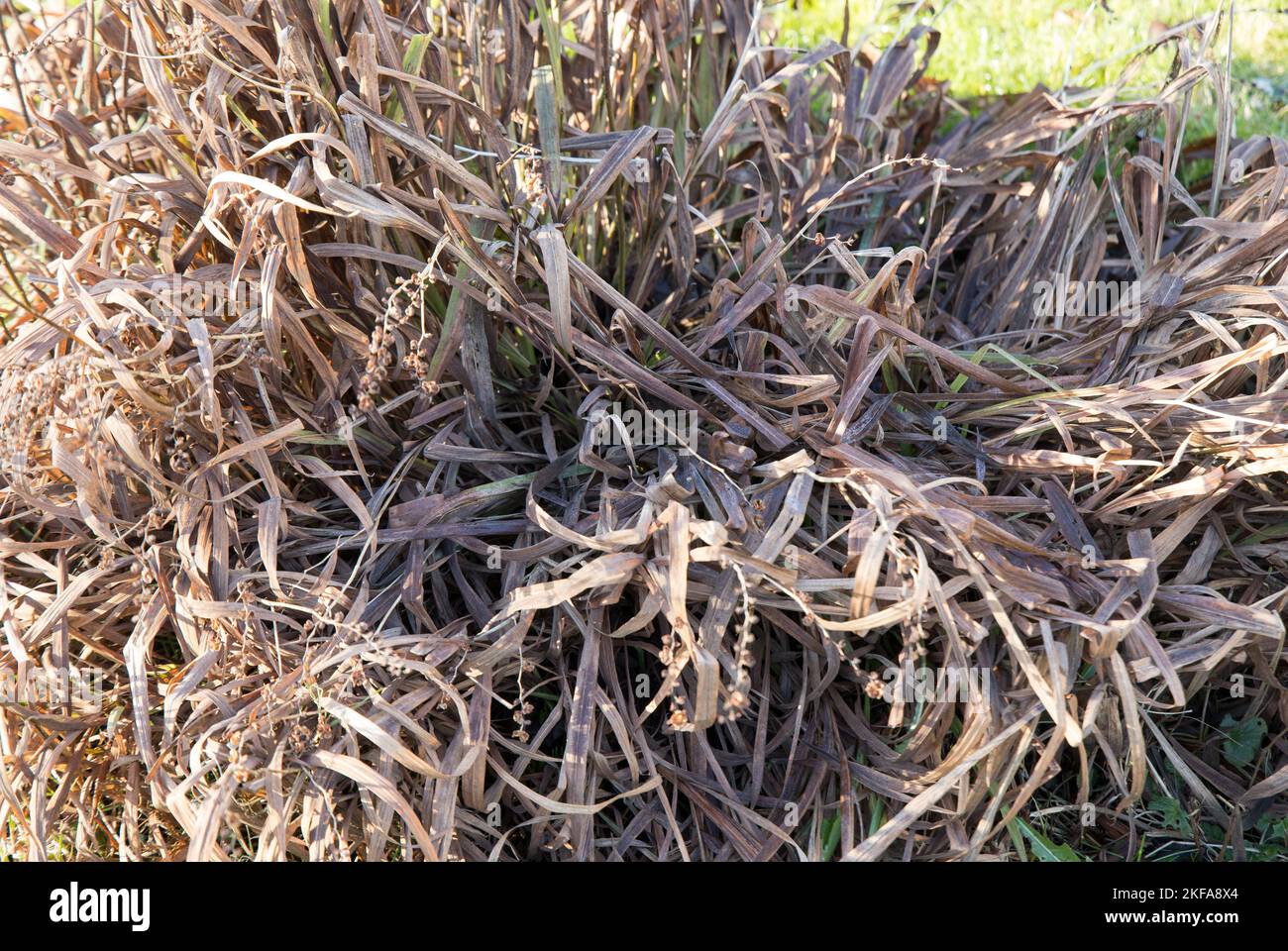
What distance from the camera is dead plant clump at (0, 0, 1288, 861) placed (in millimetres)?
1381

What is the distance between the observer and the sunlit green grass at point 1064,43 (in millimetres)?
2498

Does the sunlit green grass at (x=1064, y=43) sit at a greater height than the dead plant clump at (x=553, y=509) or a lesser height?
greater

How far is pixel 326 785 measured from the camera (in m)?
1.38

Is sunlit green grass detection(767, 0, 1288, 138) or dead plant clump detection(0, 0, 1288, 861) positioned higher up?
sunlit green grass detection(767, 0, 1288, 138)

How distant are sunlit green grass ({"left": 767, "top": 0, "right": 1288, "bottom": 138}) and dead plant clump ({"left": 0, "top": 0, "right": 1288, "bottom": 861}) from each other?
2.76ft

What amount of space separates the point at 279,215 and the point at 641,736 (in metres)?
0.87

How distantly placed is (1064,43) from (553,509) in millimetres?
1981

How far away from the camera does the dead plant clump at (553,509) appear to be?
4.53 feet

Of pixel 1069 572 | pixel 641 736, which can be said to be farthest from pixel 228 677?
pixel 1069 572

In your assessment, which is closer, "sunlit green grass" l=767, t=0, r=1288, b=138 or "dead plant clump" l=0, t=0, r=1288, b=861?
"dead plant clump" l=0, t=0, r=1288, b=861

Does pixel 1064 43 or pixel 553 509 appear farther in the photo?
pixel 1064 43

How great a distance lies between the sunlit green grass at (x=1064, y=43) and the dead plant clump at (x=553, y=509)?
84 centimetres

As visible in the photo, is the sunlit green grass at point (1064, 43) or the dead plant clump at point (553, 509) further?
the sunlit green grass at point (1064, 43)

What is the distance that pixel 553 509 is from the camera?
161cm
